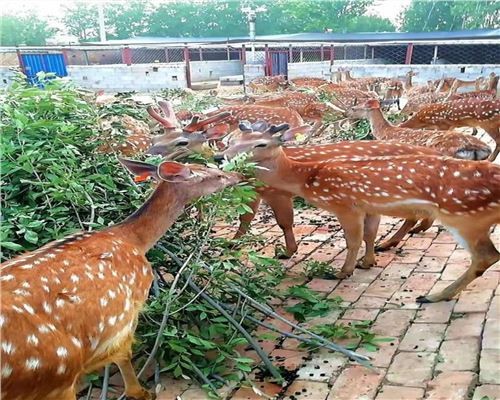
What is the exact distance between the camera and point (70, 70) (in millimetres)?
21922

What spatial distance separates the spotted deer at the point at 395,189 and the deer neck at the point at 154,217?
90 cm

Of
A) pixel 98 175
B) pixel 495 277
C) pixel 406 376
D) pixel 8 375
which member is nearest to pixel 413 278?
pixel 495 277

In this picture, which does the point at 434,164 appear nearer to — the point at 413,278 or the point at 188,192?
the point at 413,278

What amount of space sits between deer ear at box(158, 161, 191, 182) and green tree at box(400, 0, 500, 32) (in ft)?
95.6

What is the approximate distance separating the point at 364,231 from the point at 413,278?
0.63 meters

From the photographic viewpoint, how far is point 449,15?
3450 cm

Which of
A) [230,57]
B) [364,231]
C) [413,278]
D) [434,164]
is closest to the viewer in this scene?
[434,164]

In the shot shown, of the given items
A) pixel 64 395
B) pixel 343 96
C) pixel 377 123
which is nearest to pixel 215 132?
pixel 64 395

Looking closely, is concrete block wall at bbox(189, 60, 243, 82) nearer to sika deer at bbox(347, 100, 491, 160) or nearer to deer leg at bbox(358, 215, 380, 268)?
sika deer at bbox(347, 100, 491, 160)

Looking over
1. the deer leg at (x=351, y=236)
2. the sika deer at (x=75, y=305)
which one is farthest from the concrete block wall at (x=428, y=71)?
the sika deer at (x=75, y=305)

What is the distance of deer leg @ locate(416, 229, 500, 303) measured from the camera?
14.0ft

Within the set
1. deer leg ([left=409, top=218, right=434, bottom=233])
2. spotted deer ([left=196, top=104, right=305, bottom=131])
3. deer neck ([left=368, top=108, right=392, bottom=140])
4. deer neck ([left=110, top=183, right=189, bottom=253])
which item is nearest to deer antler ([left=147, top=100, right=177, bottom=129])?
deer neck ([left=110, top=183, right=189, bottom=253])

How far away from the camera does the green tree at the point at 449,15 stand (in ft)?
101

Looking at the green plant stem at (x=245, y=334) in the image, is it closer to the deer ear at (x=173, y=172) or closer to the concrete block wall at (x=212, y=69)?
the deer ear at (x=173, y=172)
